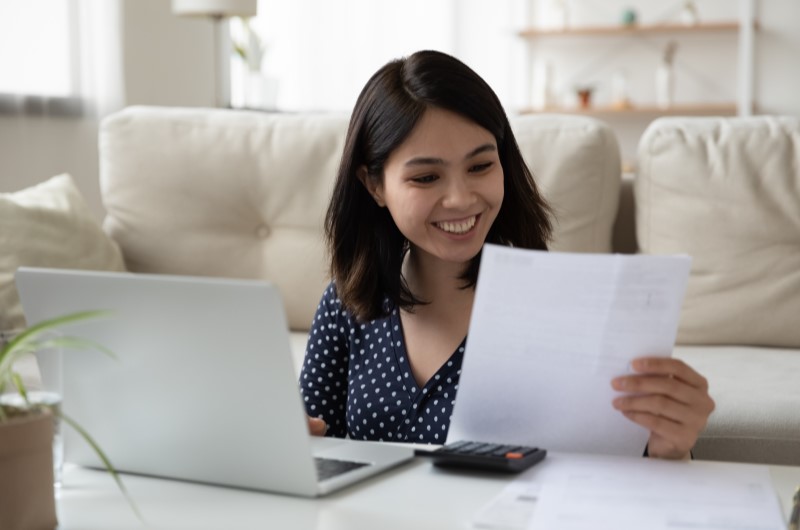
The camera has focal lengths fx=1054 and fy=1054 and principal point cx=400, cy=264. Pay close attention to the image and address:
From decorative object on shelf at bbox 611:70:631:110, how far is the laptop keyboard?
15.9 ft

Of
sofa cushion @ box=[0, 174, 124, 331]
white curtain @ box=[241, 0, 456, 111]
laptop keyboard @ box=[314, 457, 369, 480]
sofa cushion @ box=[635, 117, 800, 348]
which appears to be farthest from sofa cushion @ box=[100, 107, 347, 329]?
white curtain @ box=[241, 0, 456, 111]

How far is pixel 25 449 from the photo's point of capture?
2.58 ft

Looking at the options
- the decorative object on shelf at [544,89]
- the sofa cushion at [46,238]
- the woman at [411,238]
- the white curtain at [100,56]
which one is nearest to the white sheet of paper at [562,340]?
the woman at [411,238]

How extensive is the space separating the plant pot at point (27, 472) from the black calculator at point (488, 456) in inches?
13.1

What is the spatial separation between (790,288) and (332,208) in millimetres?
1081

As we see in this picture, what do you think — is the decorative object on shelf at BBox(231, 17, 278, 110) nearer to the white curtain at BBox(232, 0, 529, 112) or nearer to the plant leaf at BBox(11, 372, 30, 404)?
the white curtain at BBox(232, 0, 529, 112)

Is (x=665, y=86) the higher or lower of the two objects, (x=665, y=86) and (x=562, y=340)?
the higher

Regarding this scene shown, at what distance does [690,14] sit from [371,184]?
14.8 feet

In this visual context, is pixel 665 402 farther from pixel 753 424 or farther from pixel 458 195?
pixel 753 424

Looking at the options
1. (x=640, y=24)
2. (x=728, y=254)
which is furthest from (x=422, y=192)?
(x=640, y=24)

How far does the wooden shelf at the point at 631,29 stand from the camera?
17.9 feet

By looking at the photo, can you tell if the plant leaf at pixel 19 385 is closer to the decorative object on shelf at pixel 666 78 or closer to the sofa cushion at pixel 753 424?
the sofa cushion at pixel 753 424

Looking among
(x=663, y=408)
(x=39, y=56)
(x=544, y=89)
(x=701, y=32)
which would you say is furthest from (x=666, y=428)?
(x=701, y=32)

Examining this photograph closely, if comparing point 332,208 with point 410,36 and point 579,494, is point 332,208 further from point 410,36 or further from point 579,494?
point 410,36
